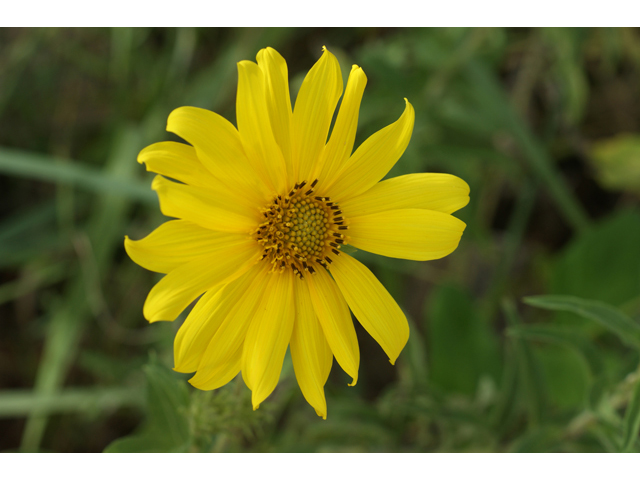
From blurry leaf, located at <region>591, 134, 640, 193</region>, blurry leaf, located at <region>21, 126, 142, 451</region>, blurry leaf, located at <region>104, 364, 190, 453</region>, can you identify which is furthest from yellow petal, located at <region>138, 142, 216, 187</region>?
blurry leaf, located at <region>591, 134, 640, 193</region>

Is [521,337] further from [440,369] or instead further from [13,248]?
[13,248]

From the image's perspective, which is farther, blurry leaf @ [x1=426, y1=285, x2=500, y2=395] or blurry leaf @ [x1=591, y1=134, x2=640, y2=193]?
blurry leaf @ [x1=591, y1=134, x2=640, y2=193]

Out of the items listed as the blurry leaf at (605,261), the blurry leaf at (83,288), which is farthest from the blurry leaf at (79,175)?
the blurry leaf at (605,261)

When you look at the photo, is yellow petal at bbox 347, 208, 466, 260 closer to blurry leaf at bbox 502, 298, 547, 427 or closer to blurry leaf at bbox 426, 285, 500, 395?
blurry leaf at bbox 502, 298, 547, 427

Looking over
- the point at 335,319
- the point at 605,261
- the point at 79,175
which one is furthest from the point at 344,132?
the point at 605,261

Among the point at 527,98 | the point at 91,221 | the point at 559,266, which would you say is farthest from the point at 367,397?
the point at 527,98

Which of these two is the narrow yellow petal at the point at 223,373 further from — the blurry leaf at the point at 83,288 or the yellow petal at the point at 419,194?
the blurry leaf at the point at 83,288
